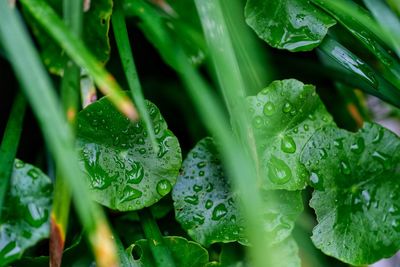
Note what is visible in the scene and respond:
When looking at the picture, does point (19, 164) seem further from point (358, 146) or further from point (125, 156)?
point (358, 146)

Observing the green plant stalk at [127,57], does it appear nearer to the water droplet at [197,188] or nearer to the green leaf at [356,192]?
the water droplet at [197,188]

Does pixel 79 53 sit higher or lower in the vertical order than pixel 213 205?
higher

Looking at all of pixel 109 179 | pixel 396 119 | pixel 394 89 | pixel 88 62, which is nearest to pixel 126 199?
pixel 109 179

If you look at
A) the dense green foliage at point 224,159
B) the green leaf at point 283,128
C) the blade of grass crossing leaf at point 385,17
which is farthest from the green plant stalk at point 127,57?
the blade of grass crossing leaf at point 385,17

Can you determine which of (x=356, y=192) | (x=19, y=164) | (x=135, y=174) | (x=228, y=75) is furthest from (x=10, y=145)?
(x=356, y=192)

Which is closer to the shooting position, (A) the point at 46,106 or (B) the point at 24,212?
(A) the point at 46,106

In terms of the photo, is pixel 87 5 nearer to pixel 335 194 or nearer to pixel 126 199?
pixel 126 199

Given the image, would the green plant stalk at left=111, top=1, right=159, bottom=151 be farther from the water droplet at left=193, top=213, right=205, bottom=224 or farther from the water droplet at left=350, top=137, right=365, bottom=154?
the water droplet at left=350, top=137, right=365, bottom=154
